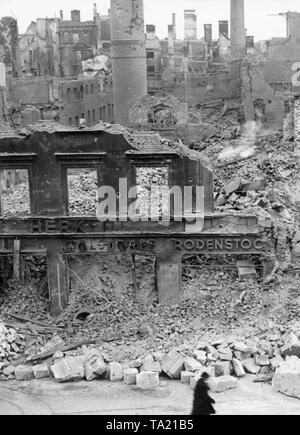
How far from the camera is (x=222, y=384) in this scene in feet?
57.6

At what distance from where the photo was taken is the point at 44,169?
71.0 ft

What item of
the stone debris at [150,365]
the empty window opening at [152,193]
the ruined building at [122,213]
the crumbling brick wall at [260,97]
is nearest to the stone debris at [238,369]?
the stone debris at [150,365]

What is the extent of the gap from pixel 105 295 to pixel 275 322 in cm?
516

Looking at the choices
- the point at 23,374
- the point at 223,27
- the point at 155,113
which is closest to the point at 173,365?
the point at 23,374

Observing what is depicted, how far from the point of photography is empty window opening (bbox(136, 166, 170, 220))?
74.2ft

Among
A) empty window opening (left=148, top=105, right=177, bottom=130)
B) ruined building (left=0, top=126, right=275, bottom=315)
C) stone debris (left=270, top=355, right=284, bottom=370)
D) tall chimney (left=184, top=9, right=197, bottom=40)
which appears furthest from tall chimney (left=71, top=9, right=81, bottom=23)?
stone debris (left=270, top=355, right=284, bottom=370)

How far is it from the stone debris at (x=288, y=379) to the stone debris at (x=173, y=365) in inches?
94.2

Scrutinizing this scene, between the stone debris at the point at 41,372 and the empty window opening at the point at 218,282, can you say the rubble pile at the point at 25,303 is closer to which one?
the stone debris at the point at 41,372

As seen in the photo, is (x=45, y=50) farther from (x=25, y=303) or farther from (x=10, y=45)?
(x=25, y=303)

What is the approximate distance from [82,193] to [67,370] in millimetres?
9163

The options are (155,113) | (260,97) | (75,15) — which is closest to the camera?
(155,113)
